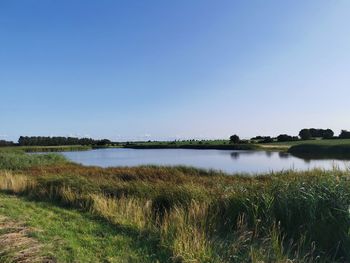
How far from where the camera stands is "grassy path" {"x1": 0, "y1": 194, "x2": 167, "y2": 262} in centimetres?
532

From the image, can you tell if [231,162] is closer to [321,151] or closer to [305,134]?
[321,151]

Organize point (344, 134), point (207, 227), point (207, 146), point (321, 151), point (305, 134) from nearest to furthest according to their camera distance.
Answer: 1. point (207, 227)
2. point (321, 151)
3. point (344, 134)
4. point (305, 134)
5. point (207, 146)

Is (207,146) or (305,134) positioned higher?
(305,134)

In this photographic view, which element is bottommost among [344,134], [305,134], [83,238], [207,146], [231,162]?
[231,162]

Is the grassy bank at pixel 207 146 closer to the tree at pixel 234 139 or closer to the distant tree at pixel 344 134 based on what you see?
the tree at pixel 234 139

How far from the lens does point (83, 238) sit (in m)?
6.36

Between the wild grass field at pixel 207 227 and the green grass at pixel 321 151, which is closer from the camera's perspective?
the wild grass field at pixel 207 227

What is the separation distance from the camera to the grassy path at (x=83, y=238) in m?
5.32

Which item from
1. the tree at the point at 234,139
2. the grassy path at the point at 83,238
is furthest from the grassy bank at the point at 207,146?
the grassy path at the point at 83,238

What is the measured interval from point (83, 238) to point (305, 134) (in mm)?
87554

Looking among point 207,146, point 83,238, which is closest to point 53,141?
point 207,146

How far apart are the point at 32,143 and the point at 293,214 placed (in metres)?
116

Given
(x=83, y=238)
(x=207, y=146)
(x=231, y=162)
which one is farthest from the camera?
(x=207, y=146)

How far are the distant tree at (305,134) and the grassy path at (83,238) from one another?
279 ft
